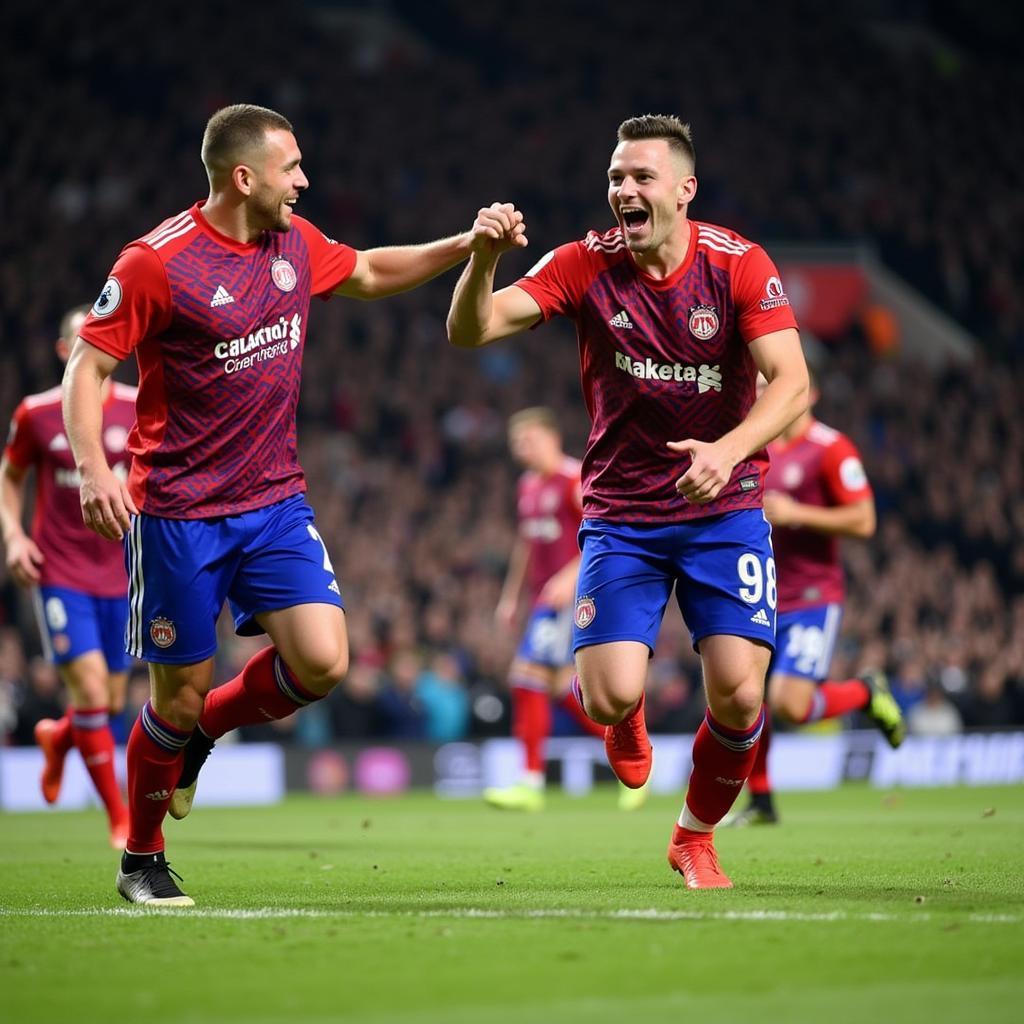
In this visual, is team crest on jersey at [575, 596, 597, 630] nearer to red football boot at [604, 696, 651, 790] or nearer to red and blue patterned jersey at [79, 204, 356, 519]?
red football boot at [604, 696, 651, 790]

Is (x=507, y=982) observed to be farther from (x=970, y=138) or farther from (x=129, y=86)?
(x=970, y=138)

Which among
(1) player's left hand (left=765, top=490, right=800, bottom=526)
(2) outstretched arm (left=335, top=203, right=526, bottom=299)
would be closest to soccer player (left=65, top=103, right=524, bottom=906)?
(2) outstretched arm (left=335, top=203, right=526, bottom=299)

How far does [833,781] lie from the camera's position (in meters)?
17.7

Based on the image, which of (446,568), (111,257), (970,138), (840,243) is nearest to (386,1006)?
(446,568)

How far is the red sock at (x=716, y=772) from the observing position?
6.89 metres

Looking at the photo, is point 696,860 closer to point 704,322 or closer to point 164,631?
point 704,322

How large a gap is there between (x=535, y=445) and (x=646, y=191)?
7.28 meters

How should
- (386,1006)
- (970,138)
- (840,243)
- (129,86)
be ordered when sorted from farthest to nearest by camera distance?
1. (970,138)
2. (840,243)
3. (129,86)
4. (386,1006)

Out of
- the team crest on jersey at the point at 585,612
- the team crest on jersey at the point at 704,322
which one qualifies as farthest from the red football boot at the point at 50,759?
the team crest on jersey at the point at 704,322

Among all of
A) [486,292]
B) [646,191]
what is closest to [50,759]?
[486,292]

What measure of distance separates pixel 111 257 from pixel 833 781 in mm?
10848

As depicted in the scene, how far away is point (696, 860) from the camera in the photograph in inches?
273

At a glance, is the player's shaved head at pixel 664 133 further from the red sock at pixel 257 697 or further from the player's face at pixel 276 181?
the red sock at pixel 257 697

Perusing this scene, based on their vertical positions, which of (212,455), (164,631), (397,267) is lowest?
(164,631)
